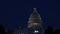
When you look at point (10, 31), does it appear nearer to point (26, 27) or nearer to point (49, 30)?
point (26, 27)

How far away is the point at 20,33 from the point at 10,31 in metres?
5.82

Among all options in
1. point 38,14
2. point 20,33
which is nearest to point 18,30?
point 20,33

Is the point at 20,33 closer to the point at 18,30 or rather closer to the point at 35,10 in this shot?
the point at 18,30

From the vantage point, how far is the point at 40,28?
124750mm

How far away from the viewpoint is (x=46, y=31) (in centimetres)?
12144

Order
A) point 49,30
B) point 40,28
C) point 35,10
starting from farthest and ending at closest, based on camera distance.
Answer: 1. point 35,10
2. point 40,28
3. point 49,30

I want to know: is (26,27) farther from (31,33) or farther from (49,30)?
(49,30)

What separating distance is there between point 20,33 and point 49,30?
36.4ft

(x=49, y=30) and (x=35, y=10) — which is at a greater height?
(x=35, y=10)

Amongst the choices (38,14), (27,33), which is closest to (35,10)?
(38,14)

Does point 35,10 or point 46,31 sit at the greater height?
point 35,10

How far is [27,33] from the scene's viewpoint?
125m

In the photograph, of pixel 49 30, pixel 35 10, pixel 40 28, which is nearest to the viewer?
pixel 49 30

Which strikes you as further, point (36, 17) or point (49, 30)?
point (36, 17)
